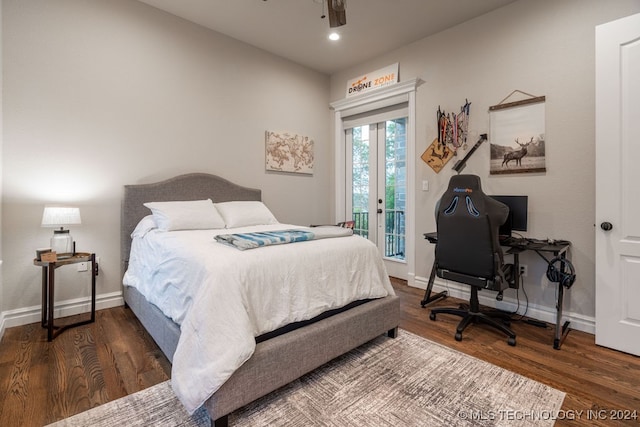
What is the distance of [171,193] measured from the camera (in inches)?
126

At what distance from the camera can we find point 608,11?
8.00 feet

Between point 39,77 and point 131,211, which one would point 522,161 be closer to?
point 131,211

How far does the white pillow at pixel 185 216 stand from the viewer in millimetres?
2716

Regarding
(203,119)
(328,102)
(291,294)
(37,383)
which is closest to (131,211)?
(203,119)

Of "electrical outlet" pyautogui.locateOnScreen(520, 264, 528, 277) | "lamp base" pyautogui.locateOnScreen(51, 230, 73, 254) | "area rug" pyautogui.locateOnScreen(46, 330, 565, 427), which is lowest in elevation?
"area rug" pyautogui.locateOnScreen(46, 330, 565, 427)

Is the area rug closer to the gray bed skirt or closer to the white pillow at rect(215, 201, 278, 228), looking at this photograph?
the gray bed skirt

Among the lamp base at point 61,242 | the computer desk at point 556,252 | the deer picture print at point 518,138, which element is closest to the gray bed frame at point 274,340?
the lamp base at point 61,242

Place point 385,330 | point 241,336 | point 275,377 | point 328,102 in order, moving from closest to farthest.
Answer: point 241,336 < point 275,377 < point 385,330 < point 328,102

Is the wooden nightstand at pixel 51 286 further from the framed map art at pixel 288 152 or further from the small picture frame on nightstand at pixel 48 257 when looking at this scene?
the framed map art at pixel 288 152

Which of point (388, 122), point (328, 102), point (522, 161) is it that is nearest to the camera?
point (522, 161)

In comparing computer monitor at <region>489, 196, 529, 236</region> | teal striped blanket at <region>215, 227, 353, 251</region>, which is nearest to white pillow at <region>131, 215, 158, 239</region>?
teal striped blanket at <region>215, 227, 353, 251</region>

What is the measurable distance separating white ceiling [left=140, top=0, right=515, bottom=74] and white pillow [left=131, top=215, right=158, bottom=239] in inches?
84.5

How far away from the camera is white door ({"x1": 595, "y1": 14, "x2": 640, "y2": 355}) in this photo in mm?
2154

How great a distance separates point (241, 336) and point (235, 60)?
3.44 m
